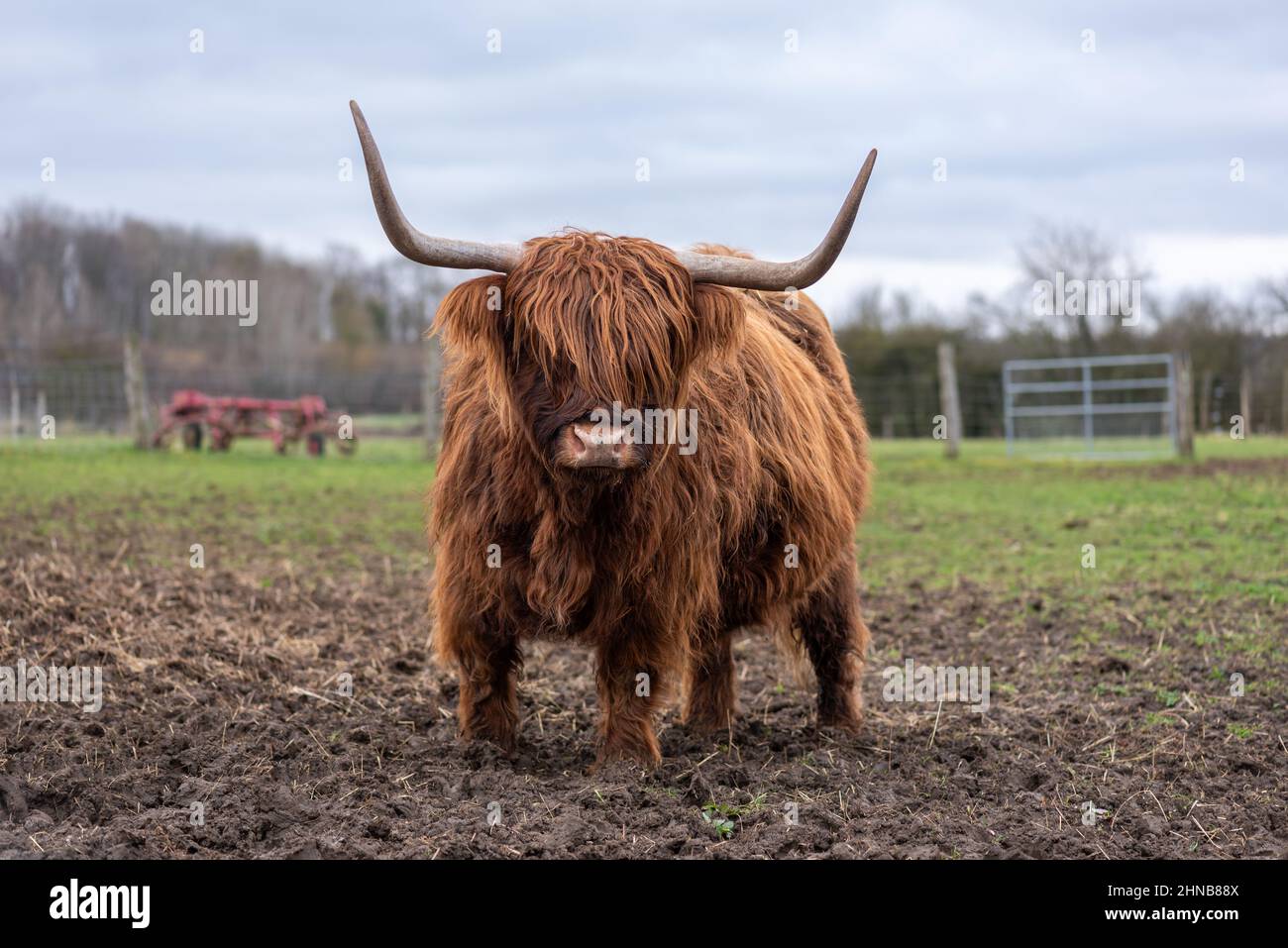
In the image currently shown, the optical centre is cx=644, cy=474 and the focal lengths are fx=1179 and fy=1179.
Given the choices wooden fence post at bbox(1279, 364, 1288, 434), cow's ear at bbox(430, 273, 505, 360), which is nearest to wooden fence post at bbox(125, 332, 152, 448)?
cow's ear at bbox(430, 273, 505, 360)

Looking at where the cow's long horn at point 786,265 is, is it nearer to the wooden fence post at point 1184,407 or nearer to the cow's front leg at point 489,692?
the cow's front leg at point 489,692

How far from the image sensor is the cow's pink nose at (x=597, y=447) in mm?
3332

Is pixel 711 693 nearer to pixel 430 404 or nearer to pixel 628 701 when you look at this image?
pixel 628 701

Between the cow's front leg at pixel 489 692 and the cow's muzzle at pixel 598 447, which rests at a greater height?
the cow's muzzle at pixel 598 447

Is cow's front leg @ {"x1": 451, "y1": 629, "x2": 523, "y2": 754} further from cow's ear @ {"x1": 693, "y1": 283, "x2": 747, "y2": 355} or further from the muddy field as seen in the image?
cow's ear @ {"x1": 693, "y1": 283, "x2": 747, "y2": 355}

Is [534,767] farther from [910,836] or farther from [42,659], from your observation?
[42,659]

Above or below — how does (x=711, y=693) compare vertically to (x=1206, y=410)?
below

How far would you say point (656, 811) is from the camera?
347 cm

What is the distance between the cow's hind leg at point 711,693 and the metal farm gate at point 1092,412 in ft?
53.7

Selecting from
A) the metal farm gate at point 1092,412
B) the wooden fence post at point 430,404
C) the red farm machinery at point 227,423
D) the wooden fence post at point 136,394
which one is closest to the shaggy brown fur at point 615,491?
the wooden fence post at point 430,404

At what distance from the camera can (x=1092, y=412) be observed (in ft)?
69.8

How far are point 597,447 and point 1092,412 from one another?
19.8 meters

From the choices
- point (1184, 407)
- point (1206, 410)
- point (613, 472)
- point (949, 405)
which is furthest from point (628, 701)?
point (1206, 410)
